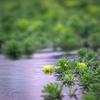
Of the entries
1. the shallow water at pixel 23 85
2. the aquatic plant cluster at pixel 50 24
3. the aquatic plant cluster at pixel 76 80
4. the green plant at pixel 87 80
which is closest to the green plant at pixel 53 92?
the aquatic plant cluster at pixel 76 80

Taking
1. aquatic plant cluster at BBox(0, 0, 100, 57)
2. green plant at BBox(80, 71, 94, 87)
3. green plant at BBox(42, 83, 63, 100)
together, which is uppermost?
aquatic plant cluster at BBox(0, 0, 100, 57)

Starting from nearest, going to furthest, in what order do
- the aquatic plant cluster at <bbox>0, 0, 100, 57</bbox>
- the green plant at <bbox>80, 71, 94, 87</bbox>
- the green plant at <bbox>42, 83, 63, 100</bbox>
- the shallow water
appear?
the green plant at <bbox>42, 83, 63, 100</bbox>, the shallow water, the green plant at <bbox>80, 71, 94, 87</bbox>, the aquatic plant cluster at <bbox>0, 0, 100, 57</bbox>

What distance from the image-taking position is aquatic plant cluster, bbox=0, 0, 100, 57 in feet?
140

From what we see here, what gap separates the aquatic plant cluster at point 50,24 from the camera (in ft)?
140

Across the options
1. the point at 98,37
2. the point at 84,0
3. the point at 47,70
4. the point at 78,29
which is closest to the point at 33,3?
the point at 84,0

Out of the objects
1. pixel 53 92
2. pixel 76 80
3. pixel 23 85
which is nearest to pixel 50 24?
pixel 76 80

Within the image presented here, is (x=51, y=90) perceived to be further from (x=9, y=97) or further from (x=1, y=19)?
(x=1, y=19)

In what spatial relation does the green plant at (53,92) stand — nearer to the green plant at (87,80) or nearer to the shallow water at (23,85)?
the shallow water at (23,85)

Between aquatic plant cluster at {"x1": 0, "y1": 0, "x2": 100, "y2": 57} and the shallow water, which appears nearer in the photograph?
the shallow water

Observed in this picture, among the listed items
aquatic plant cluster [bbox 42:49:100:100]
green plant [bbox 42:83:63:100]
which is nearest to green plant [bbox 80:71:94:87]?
aquatic plant cluster [bbox 42:49:100:100]

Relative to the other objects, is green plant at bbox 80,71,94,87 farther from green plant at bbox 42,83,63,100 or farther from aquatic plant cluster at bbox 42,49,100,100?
green plant at bbox 42,83,63,100

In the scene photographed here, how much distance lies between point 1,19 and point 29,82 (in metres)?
78.5

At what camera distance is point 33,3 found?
113m

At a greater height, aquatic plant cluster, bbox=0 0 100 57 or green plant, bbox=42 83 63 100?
aquatic plant cluster, bbox=0 0 100 57
